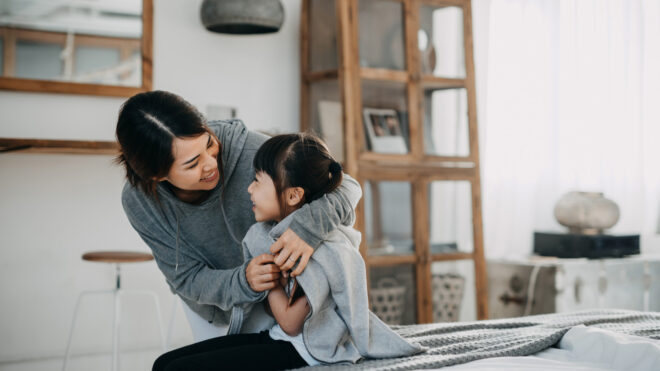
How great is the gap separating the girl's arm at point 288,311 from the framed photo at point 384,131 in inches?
64.6

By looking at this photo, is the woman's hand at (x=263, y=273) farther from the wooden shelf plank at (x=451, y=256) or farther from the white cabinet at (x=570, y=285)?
the white cabinet at (x=570, y=285)

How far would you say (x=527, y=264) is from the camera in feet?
10.4

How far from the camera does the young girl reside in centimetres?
134

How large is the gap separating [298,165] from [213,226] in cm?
39

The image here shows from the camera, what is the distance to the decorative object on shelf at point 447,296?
3148 mm

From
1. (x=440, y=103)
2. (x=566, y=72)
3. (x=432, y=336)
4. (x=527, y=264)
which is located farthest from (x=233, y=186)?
(x=566, y=72)

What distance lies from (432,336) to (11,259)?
2005mm

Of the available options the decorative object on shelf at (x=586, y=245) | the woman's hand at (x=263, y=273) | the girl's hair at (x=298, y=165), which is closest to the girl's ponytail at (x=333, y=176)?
the girl's hair at (x=298, y=165)

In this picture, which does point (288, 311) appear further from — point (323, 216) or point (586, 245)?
point (586, 245)

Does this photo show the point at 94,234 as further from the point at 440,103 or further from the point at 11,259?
the point at 440,103

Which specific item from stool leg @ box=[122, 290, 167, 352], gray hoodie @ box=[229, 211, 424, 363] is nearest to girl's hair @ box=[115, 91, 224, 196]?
gray hoodie @ box=[229, 211, 424, 363]

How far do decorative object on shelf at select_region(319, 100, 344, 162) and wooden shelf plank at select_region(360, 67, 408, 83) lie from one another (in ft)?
0.60

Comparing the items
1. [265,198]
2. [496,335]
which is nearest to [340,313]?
[265,198]

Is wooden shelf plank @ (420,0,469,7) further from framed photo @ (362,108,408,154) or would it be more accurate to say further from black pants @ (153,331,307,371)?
black pants @ (153,331,307,371)
